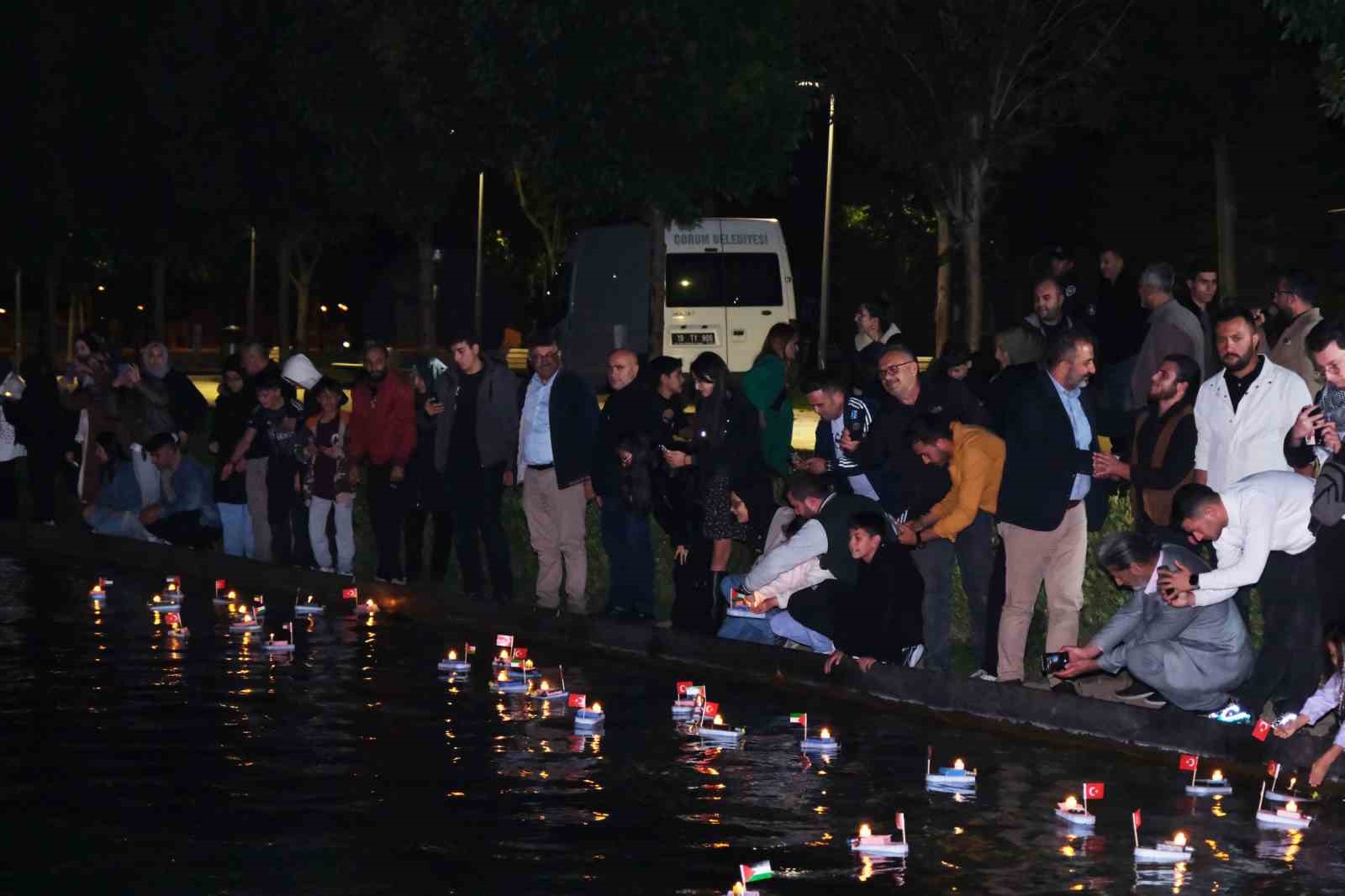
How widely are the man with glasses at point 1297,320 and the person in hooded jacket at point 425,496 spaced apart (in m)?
6.24

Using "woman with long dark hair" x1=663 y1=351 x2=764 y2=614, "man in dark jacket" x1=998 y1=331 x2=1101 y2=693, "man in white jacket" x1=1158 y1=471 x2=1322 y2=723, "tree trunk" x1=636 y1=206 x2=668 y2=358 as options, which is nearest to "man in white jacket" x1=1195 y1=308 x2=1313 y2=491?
"man in white jacket" x1=1158 y1=471 x2=1322 y2=723

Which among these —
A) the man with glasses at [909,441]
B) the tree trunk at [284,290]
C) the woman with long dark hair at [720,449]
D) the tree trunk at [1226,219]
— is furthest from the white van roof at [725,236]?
the man with glasses at [909,441]

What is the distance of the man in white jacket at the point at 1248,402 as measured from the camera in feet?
38.9

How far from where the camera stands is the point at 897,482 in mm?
13781

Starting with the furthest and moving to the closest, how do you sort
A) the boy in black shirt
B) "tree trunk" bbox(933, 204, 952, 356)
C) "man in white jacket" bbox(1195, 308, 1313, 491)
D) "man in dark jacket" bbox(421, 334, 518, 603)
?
"tree trunk" bbox(933, 204, 952, 356) → "man in dark jacket" bbox(421, 334, 518, 603) → the boy in black shirt → "man in white jacket" bbox(1195, 308, 1313, 491)

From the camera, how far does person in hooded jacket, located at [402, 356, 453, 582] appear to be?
17547 millimetres

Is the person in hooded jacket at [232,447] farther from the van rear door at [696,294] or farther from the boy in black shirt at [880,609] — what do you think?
the van rear door at [696,294]

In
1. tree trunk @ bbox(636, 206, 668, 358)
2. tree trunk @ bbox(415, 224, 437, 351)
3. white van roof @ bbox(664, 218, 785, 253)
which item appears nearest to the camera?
tree trunk @ bbox(636, 206, 668, 358)

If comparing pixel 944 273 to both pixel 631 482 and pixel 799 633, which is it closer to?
pixel 631 482

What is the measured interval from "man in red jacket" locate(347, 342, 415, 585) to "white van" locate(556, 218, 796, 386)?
20974 mm

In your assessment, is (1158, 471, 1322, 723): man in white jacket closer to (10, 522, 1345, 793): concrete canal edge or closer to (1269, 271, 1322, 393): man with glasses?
(10, 522, 1345, 793): concrete canal edge

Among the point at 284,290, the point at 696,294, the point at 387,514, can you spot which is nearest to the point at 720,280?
the point at 696,294

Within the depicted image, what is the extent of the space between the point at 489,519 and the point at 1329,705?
7.85 metres

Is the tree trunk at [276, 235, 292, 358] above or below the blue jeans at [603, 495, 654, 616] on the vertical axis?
above
